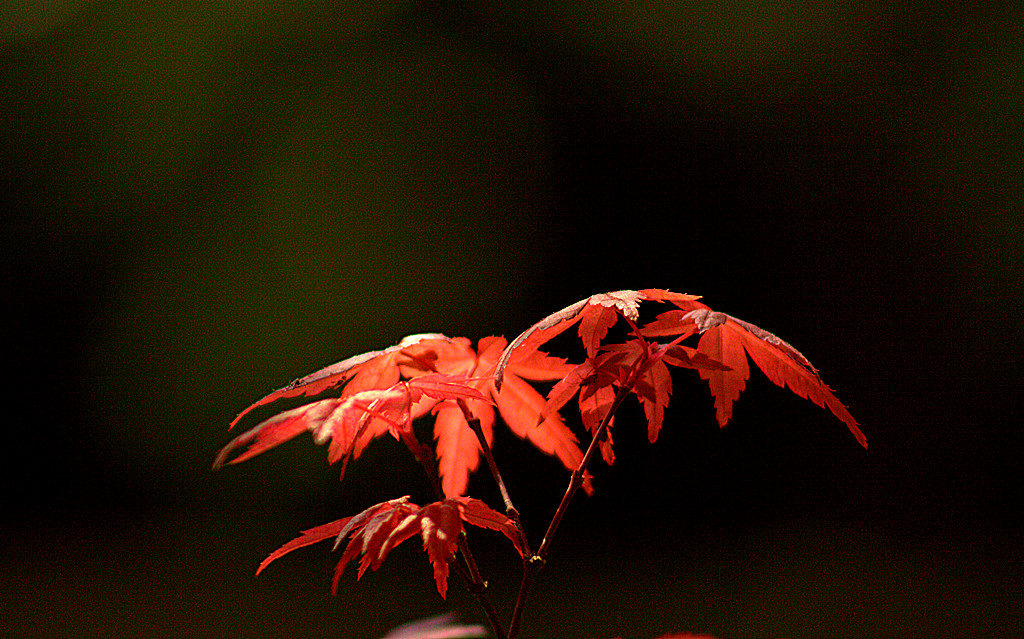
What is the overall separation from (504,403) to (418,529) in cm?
20

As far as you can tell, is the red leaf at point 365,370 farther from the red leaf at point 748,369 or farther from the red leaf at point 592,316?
the red leaf at point 748,369

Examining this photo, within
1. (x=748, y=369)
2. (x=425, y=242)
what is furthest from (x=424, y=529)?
(x=425, y=242)

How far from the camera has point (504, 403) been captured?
638 mm

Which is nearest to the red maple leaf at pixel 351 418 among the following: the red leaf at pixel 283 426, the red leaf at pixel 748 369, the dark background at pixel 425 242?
the red leaf at pixel 283 426

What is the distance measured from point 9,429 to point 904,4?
11.1ft

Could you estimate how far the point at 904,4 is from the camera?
7.38 ft

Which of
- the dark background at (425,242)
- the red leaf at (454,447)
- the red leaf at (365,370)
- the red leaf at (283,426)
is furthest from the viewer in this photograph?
the dark background at (425,242)

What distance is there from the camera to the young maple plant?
46cm

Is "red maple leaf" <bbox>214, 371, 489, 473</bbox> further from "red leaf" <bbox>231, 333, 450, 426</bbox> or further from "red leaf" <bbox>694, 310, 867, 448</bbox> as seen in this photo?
"red leaf" <bbox>694, 310, 867, 448</bbox>

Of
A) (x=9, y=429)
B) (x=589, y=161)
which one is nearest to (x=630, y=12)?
(x=589, y=161)

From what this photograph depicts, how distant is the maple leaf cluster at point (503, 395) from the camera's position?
455 mm

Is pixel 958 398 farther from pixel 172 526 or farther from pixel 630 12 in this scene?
pixel 172 526

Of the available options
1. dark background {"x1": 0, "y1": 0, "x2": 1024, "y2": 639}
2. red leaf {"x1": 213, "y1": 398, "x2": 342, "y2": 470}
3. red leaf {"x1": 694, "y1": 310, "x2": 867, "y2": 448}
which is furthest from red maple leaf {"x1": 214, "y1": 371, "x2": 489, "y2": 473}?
dark background {"x1": 0, "y1": 0, "x2": 1024, "y2": 639}

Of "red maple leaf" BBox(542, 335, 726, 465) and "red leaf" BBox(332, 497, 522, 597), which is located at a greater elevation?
"red maple leaf" BBox(542, 335, 726, 465)
